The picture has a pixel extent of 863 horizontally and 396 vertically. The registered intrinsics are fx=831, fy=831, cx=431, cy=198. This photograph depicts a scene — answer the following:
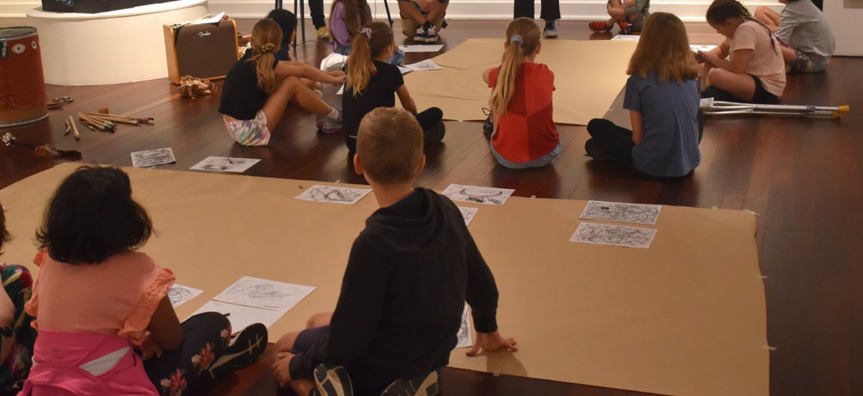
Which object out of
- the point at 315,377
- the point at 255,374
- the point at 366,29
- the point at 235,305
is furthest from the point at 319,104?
the point at 315,377

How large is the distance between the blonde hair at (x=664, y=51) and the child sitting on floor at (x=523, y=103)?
1.69ft

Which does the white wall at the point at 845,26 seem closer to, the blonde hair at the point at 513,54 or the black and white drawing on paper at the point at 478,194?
the blonde hair at the point at 513,54

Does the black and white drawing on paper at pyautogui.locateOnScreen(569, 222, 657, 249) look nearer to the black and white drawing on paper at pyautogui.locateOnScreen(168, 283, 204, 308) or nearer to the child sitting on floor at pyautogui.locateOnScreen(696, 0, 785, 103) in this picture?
the black and white drawing on paper at pyautogui.locateOnScreen(168, 283, 204, 308)

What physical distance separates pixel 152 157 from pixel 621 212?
281cm

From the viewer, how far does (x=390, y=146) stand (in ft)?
6.93

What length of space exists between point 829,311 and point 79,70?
632cm

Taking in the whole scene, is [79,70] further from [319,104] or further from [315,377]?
[315,377]

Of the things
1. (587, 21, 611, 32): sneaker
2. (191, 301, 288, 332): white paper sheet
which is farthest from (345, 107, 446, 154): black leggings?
(587, 21, 611, 32): sneaker

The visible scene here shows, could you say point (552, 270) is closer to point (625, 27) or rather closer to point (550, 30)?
point (550, 30)

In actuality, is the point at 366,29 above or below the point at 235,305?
above

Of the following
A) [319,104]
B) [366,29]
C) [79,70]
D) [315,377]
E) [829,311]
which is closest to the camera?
[315,377]

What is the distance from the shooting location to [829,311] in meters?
2.90

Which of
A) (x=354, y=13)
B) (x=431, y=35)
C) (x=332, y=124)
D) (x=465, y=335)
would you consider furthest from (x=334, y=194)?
(x=431, y=35)

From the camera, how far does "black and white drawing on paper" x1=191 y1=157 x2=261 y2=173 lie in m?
4.71
